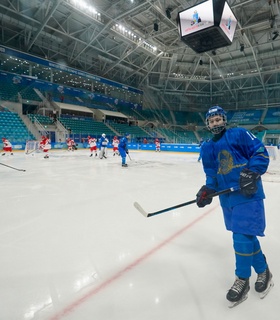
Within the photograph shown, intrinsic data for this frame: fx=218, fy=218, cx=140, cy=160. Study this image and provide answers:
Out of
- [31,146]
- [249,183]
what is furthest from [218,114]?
[31,146]

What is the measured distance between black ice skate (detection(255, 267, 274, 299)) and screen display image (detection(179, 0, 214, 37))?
9.34m

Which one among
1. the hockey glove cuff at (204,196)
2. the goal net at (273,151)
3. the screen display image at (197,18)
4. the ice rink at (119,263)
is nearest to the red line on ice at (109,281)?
the ice rink at (119,263)

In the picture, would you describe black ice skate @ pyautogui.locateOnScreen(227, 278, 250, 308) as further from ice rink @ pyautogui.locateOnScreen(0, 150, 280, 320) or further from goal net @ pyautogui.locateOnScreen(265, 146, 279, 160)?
goal net @ pyautogui.locateOnScreen(265, 146, 279, 160)

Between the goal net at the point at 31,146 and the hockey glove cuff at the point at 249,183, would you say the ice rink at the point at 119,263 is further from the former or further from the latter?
the goal net at the point at 31,146

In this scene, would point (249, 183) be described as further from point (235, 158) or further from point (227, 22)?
point (227, 22)

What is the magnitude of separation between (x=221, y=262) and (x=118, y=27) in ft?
73.7

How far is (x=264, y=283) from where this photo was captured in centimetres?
167

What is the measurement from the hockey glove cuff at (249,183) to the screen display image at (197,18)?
901cm

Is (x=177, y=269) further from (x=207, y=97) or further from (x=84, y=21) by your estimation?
(x=207, y=97)

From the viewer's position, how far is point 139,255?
2.19m

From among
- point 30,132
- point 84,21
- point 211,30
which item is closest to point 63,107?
point 30,132

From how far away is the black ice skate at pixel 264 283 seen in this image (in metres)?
1.63

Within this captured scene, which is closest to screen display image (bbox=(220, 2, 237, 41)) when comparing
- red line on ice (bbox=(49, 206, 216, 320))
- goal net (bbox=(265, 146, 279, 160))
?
goal net (bbox=(265, 146, 279, 160))

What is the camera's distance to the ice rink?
146 cm
